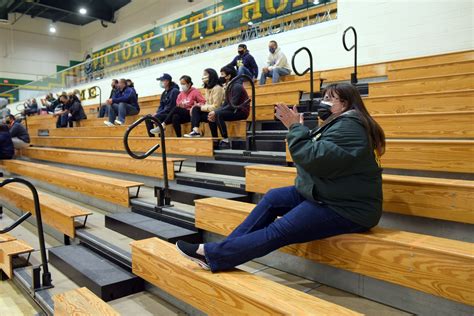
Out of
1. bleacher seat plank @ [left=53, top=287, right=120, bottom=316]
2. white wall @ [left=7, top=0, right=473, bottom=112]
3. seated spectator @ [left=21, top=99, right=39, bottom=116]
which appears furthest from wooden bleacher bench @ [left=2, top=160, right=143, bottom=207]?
seated spectator @ [left=21, top=99, right=39, bottom=116]

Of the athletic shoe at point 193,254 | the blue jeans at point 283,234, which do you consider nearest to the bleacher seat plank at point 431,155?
the blue jeans at point 283,234

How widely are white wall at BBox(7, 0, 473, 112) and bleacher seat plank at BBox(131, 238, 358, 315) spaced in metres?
4.60

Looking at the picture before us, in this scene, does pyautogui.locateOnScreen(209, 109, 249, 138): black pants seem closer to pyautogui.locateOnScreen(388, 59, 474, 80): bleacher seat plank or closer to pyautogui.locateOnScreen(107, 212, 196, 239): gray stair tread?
pyautogui.locateOnScreen(107, 212, 196, 239): gray stair tread

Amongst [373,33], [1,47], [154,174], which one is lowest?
[154,174]

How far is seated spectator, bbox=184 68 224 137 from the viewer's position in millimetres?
4305

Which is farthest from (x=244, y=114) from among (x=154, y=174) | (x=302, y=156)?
(x=302, y=156)

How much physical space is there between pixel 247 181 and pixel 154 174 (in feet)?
4.28

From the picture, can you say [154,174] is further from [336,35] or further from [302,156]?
[336,35]

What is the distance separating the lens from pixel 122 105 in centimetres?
644

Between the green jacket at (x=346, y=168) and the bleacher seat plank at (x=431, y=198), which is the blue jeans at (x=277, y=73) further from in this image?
the green jacket at (x=346, y=168)

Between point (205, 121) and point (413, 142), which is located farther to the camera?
point (205, 121)

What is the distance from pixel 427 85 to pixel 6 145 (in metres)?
6.72

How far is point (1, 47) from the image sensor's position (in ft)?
51.7

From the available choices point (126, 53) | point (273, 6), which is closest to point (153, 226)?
point (273, 6)
